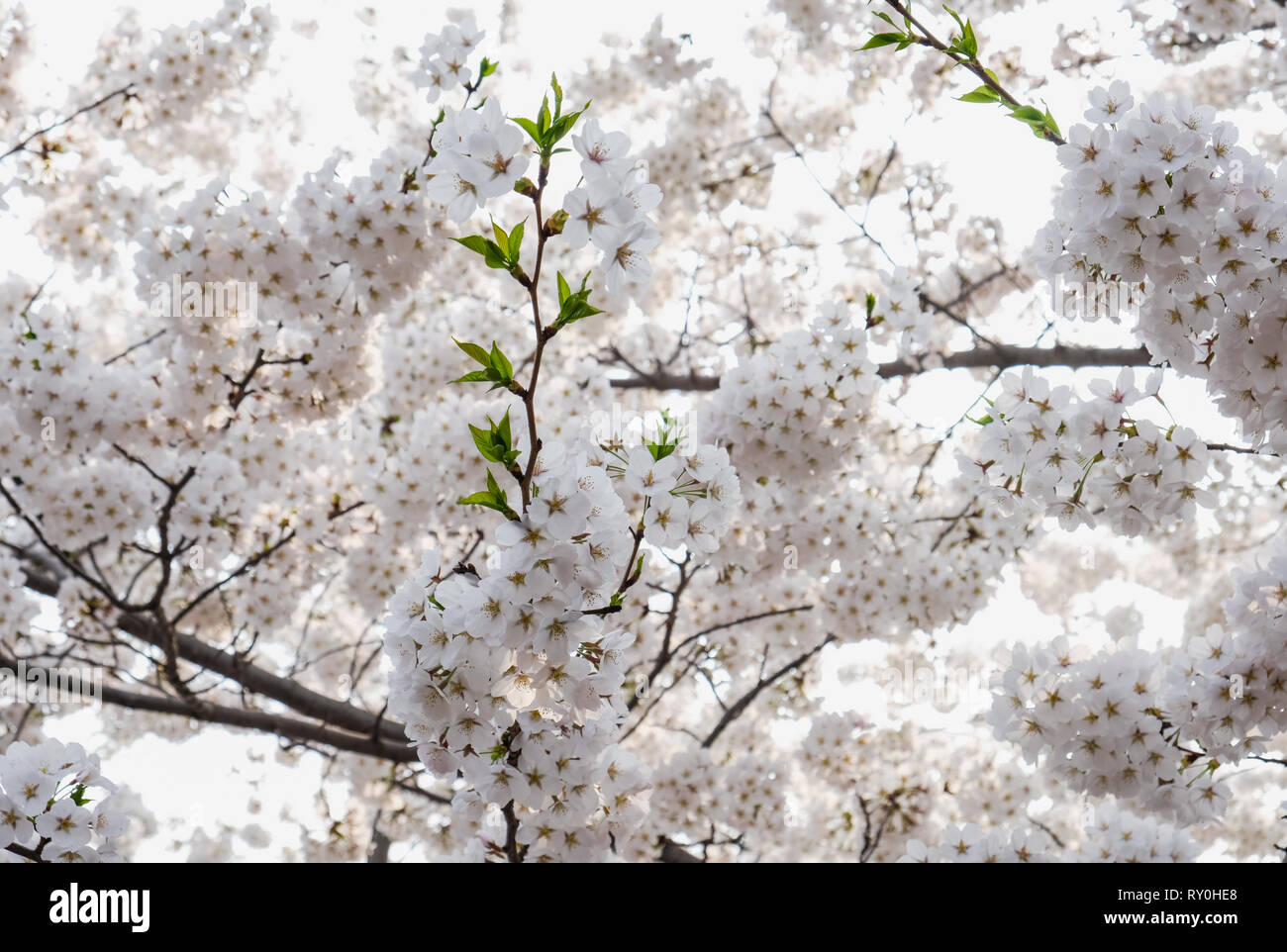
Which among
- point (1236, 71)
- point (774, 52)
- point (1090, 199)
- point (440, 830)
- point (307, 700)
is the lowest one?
point (440, 830)

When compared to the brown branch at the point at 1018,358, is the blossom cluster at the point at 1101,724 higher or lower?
lower

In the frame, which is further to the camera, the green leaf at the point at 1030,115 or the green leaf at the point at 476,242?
the green leaf at the point at 1030,115

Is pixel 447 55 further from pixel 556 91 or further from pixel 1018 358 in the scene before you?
pixel 1018 358

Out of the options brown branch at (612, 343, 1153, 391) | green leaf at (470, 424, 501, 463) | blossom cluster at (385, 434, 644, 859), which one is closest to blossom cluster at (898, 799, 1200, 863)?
blossom cluster at (385, 434, 644, 859)

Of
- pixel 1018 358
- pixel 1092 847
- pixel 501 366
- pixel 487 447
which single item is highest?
pixel 1018 358

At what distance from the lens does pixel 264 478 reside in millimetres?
5664

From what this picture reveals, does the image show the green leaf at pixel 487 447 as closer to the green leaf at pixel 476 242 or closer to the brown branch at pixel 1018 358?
the green leaf at pixel 476 242

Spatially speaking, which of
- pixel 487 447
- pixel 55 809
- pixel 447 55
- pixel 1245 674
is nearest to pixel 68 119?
pixel 447 55

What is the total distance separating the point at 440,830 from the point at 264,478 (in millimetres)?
3917

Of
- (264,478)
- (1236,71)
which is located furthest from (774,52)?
(264,478)

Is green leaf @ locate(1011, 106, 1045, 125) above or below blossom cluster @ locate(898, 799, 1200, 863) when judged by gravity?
above

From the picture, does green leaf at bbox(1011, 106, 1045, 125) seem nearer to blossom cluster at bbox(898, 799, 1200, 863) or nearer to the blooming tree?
the blooming tree

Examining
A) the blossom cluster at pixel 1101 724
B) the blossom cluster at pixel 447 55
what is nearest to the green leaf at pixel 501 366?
the blossom cluster at pixel 1101 724
